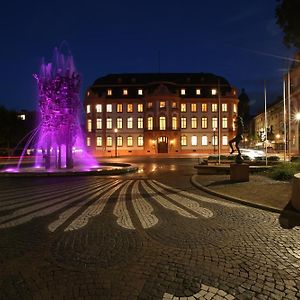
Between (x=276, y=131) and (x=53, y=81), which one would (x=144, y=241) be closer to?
(x=53, y=81)

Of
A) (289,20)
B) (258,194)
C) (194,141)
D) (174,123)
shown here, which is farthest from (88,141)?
(258,194)

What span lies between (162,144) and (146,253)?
71047 mm

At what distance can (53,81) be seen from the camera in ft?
85.9

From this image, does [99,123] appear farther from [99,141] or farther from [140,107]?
[140,107]

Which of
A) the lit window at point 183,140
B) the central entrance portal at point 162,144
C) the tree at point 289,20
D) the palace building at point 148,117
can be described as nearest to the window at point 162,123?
the palace building at point 148,117

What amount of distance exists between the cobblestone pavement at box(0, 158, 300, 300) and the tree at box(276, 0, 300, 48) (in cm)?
1016

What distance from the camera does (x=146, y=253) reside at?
616 centimetres

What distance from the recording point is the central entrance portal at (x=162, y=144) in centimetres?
7694

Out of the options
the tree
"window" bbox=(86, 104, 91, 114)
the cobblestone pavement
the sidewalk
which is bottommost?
the cobblestone pavement

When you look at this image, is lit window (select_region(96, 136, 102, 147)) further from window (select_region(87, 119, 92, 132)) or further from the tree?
the tree

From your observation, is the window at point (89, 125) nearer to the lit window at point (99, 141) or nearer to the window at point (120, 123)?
the lit window at point (99, 141)

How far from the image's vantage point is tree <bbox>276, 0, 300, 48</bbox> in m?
15.2

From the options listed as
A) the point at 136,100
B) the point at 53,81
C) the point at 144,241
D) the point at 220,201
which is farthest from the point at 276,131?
the point at 144,241

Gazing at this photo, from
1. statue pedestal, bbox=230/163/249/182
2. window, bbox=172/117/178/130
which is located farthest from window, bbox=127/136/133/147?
statue pedestal, bbox=230/163/249/182
